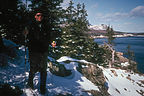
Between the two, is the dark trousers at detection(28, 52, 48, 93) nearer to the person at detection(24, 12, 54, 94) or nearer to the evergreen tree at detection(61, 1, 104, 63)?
the person at detection(24, 12, 54, 94)

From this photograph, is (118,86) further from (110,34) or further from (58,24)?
(110,34)

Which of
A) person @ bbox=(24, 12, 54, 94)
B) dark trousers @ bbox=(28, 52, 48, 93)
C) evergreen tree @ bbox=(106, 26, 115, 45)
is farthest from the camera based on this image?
evergreen tree @ bbox=(106, 26, 115, 45)

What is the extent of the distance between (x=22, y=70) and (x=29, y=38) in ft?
12.9

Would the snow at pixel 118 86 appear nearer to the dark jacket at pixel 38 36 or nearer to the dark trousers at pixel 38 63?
the dark trousers at pixel 38 63

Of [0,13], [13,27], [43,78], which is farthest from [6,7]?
[43,78]

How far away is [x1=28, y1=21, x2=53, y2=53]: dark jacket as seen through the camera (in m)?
3.50

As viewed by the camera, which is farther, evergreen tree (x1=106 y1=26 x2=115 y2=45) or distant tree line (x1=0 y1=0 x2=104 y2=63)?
evergreen tree (x1=106 y1=26 x2=115 y2=45)

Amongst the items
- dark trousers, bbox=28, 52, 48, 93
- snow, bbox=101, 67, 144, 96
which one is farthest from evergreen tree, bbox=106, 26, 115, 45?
dark trousers, bbox=28, 52, 48, 93

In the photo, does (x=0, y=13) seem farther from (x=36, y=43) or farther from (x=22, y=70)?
(x=36, y=43)

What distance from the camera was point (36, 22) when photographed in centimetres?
349

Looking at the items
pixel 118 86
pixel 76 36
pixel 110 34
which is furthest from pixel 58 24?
pixel 110 34

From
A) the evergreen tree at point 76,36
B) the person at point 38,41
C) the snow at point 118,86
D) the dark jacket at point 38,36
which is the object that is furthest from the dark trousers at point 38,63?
the evergreen tree at point 76,36

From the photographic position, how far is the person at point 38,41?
3492 mm

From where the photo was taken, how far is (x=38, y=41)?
3586 mm
